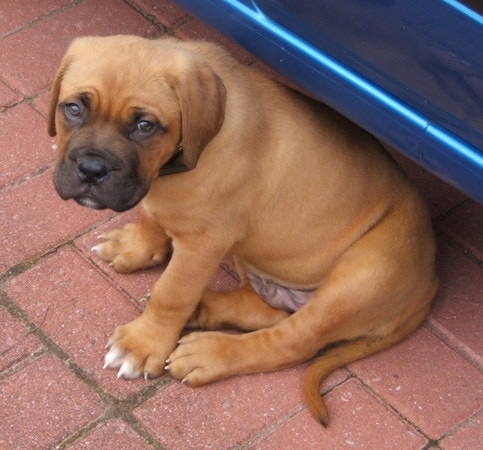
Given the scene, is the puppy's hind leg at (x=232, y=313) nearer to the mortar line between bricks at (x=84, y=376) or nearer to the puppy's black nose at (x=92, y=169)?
the mortar line between bricks at (x=84, y=376)

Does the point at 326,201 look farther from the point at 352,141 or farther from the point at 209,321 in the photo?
the point at 209,321

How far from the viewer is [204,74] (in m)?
3.33

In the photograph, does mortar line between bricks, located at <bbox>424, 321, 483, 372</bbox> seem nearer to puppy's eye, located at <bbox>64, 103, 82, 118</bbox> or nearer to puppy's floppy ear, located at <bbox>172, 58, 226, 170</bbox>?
puppy's floppy ear, located at <bbox>172, 58, 226, 170</bbox>

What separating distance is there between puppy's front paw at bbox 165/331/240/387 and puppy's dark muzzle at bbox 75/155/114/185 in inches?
30.5

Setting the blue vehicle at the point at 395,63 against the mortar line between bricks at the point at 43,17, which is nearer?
the blue vehicle at the point at 395,63

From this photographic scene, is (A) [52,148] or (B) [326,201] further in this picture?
(A) [52,148]

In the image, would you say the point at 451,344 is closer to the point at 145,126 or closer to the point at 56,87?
the point at 145,126

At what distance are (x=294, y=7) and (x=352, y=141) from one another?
0.53 meters

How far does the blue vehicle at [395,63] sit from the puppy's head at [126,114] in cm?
40

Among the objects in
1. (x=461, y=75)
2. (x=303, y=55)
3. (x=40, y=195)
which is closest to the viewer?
(x=461, y=75)

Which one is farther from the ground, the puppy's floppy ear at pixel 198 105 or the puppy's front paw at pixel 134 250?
the puppy's floppy ear at pixel 198 105

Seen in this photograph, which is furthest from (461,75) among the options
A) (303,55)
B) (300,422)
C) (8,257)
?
(8,257)

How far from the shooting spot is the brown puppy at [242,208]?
326cm

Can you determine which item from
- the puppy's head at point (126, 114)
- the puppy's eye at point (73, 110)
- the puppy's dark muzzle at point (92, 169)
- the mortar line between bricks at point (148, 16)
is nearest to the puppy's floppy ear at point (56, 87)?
the puppy's head at point (126, 114)
